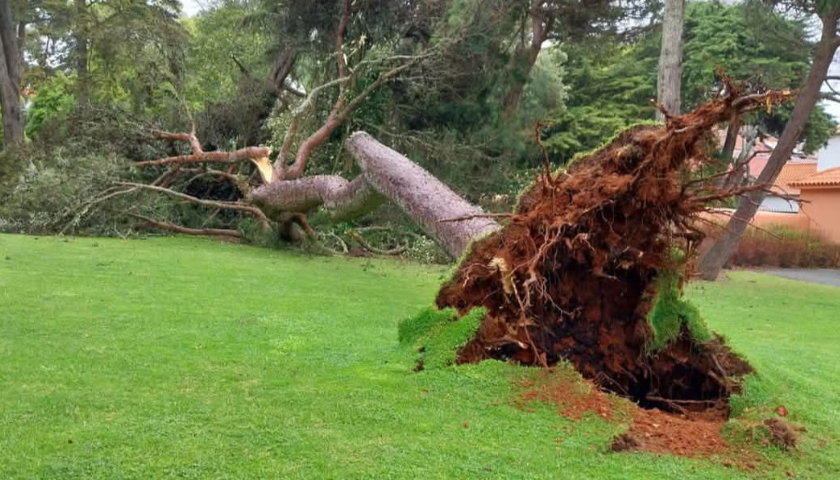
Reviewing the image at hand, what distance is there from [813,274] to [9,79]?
2255 cm

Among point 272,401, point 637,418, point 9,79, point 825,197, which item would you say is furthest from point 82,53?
point 825,197

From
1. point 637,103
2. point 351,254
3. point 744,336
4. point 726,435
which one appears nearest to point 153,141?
point 351,254

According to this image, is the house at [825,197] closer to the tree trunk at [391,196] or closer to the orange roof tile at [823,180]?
the orange roof tile at [823,180]

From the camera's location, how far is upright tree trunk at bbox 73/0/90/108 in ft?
63.3

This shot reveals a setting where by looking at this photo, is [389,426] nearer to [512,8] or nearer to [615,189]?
[615,189]

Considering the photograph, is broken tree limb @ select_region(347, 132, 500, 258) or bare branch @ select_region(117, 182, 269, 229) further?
bare branch @ select_region(117, 182, 269, 229)

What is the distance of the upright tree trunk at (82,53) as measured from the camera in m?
19.3

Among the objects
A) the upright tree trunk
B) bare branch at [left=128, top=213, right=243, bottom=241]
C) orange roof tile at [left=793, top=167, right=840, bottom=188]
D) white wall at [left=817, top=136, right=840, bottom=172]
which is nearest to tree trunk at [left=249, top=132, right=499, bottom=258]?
bare branch at [left=128, top=213, right=243, bottom=241]

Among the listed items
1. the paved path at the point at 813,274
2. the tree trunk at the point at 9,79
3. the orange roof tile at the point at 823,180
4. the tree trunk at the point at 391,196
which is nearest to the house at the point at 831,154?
the orange roof tile at the point at 823,180

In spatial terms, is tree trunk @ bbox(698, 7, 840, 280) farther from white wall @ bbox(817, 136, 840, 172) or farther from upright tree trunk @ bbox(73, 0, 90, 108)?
white wall @ bbox(817, 136, 840, 172)

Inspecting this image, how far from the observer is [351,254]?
44.4 feet

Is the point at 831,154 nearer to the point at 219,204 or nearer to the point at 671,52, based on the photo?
the point at 671,52

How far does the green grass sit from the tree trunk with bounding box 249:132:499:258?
980mm

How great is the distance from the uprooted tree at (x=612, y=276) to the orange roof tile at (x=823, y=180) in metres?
23.6
